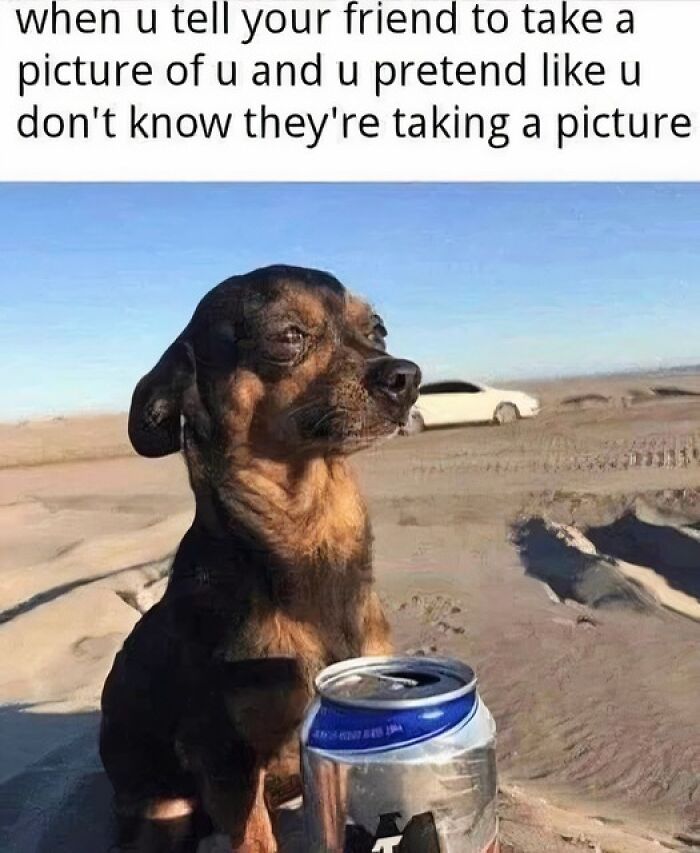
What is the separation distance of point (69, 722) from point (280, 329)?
183 cm

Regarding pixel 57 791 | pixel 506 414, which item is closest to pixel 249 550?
pixel 57 791

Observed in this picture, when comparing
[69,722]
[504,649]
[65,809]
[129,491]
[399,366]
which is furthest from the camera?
[129,491]

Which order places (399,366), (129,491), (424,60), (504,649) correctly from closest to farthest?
(399,366) → (424,60) → (504,649) → (129,491)

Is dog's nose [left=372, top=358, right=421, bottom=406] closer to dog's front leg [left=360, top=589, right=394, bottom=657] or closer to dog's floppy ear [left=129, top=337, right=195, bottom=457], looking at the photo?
dog's floppy ear [left=129, top=337, right=195, bottom=457]

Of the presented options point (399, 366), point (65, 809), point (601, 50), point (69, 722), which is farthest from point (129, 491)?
point (601, 50)

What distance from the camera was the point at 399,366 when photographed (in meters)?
2.23

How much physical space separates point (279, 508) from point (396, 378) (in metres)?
0.43

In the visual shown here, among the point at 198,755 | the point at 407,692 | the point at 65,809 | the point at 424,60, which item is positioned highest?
the point at 424,60

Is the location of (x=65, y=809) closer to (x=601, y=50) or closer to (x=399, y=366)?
(x=399, y=366)

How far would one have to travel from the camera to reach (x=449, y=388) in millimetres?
3566

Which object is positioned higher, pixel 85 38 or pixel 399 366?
pixel 85 38

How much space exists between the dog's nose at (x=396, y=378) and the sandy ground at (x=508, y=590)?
3.42 feet

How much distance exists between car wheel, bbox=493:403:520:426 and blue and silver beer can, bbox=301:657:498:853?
7.76ft
